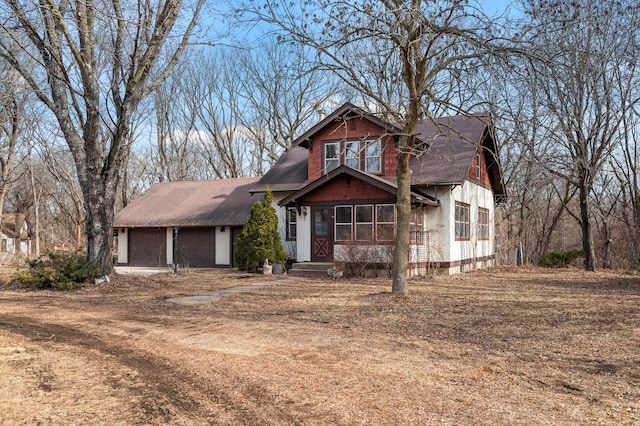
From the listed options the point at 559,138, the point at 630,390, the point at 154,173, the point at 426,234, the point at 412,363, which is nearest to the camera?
the point at 630,390

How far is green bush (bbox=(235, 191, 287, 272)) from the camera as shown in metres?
20.8

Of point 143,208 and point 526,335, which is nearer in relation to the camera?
point 526,335

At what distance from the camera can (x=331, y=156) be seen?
2161 centimetres

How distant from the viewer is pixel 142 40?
15312 millimetres

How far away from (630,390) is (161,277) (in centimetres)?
1579

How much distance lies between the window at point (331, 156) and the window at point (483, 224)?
7.54m

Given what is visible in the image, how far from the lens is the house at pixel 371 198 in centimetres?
1898

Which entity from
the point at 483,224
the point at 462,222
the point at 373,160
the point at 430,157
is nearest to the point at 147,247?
the point at 373,160

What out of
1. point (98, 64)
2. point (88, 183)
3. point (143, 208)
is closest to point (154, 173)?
point (143, 208)

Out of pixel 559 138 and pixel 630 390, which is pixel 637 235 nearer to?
pixel 559 138

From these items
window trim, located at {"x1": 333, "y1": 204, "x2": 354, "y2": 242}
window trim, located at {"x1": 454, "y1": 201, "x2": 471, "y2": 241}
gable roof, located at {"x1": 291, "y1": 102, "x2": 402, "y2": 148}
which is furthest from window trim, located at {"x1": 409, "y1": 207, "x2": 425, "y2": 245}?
gable roof, located at {"x1": 291, "y1": 102, "x2": 402, "y2": 148}

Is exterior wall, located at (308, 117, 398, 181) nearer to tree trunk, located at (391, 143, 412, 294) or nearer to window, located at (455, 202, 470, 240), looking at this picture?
window, located at (455, 202, 470, 240)

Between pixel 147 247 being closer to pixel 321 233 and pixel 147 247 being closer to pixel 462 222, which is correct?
pixel 321 233

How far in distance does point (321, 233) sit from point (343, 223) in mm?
1112
